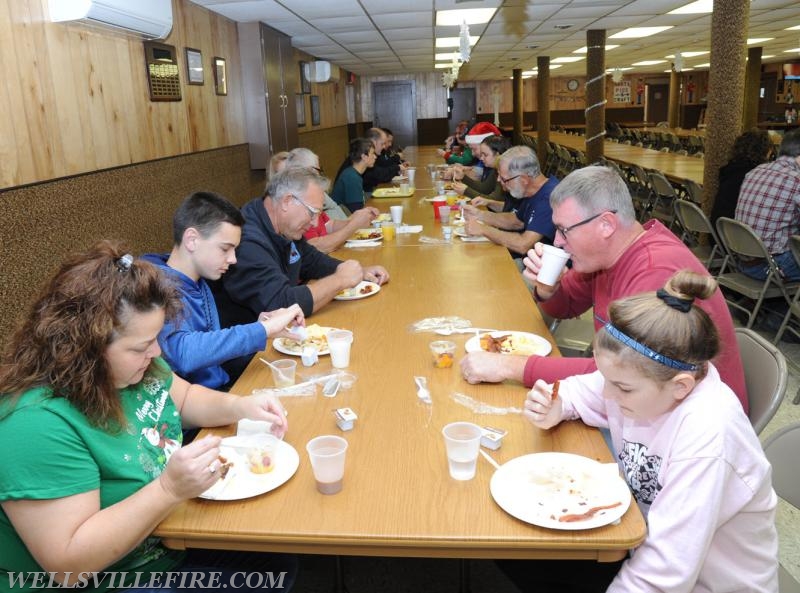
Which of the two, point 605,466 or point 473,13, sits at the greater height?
point 473,13

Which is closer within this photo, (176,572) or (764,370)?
(176,572)

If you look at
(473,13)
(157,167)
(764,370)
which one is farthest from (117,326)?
(473,13)

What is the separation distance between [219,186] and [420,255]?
9.81 ft

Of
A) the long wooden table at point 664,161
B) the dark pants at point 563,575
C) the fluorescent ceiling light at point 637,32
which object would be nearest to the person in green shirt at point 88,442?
the dark pants at point 563,575

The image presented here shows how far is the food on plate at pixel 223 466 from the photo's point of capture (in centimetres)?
127

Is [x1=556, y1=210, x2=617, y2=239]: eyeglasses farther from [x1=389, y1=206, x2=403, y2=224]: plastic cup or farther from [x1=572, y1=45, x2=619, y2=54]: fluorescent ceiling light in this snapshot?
[x1=572, y1=45, x2=619, y2=54]: fluorescent ceiling light

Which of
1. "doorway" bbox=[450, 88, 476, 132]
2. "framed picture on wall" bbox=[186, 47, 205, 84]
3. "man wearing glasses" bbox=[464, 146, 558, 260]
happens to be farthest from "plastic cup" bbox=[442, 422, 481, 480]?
"doorway" bbox=[450, 88, 476, 132]

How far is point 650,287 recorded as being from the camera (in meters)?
1.84

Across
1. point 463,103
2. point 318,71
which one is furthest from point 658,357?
point 463,103

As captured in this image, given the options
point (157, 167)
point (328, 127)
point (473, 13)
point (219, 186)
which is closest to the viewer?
point (157, 167)

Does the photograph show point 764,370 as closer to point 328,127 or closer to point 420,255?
point 420,255

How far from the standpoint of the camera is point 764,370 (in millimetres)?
1719

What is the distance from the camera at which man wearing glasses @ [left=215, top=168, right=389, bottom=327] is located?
8.14ft

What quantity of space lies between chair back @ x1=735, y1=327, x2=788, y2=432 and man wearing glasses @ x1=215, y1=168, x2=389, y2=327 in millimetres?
1541
